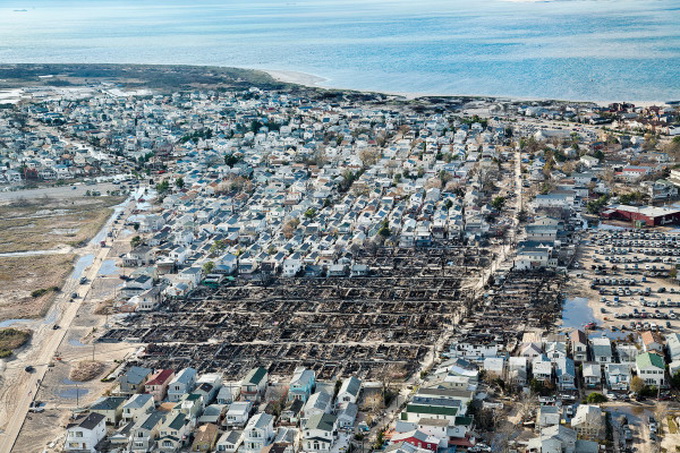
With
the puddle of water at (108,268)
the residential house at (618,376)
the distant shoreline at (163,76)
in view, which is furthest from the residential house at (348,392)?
the distant shoreline at (163,76)

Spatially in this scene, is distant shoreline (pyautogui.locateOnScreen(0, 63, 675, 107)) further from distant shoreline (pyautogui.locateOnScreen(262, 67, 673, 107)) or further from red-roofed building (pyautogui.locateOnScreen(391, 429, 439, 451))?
red-roofed building (pyautogui.locateOnScreen(391, 429, 439, 451))

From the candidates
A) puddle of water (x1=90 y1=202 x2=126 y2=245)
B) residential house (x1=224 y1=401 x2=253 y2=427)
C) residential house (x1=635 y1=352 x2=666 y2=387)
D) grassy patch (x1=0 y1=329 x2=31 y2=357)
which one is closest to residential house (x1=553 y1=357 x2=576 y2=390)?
residential house (x1=635 y1=352 x2=666 y2=387)

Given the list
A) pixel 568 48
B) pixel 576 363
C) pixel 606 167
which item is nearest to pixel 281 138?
pixel 606 167

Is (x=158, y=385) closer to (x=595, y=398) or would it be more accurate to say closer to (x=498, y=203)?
(x=595, y=398)

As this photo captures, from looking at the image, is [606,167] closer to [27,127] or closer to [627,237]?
[627,237]

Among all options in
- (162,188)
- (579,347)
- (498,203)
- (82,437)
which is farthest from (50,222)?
(579,347)

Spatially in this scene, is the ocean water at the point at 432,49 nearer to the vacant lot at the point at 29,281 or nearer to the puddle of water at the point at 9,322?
the vacant lot at the point at 29,281
